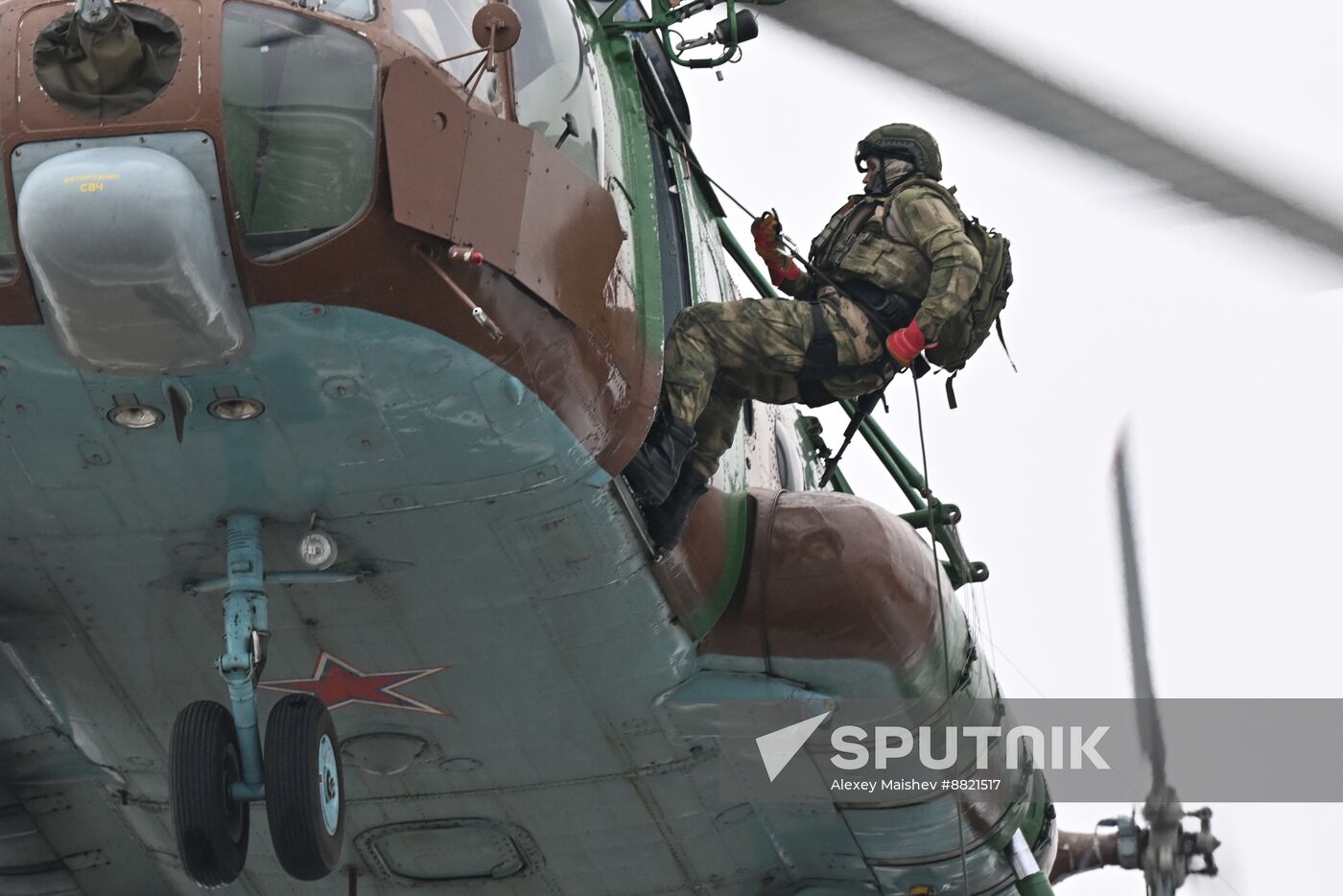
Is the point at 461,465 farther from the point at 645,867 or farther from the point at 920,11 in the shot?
the point at 645,867

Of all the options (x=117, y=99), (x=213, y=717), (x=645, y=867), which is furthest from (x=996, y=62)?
(x=645, y=867)

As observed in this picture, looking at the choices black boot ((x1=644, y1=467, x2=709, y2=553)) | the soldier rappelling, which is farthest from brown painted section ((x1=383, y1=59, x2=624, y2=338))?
black boot ((x1=644, y1=467, x2=709, y2=553))

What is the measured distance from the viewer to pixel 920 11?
222 inches

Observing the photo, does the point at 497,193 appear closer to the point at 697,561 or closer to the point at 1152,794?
the point at 697,561

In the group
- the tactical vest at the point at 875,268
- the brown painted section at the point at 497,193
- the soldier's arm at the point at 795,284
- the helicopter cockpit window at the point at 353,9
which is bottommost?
the soldier's arm at the point at 795,284

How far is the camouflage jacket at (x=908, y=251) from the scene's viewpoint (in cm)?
801

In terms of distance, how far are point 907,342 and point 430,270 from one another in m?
2.28

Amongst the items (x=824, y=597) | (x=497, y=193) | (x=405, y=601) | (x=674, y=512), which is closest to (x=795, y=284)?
(x=824, y=597)

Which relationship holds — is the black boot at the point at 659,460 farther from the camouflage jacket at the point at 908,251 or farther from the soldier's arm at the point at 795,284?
the soldier's arm at the point at 795,284

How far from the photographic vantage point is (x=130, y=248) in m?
5.87

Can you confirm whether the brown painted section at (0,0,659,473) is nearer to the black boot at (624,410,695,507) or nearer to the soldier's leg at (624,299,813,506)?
the black boot at (624,410,695,507)

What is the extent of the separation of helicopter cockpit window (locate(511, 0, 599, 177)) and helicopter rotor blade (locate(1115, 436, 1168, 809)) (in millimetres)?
4391

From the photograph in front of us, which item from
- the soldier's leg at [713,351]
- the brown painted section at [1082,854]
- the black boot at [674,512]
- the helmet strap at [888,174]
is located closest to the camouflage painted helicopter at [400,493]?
the black boot at [674,512]

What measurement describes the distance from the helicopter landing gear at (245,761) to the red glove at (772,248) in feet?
9.56
